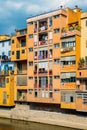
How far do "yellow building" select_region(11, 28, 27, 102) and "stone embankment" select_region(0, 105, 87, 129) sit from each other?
1.99 meters

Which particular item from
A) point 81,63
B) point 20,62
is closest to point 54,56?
point 81,63

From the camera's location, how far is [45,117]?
41.0m

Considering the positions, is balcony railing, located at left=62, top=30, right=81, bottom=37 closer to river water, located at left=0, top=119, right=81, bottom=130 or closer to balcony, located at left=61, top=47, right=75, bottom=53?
balcony, located at left=61, top=47, right=75, bottom=53

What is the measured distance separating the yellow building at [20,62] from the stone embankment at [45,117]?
199cm

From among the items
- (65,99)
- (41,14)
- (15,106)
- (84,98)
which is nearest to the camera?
(84,98)

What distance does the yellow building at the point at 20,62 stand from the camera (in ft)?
151

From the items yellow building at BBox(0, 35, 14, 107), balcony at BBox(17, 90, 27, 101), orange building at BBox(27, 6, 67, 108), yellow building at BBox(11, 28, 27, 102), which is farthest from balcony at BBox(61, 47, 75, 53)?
yellow building at BBox(0, 35, 14, 107)

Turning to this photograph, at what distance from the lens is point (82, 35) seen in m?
39.3

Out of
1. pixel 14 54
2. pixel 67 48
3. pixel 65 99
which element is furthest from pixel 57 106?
pixel 14 54

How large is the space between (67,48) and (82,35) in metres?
2.83

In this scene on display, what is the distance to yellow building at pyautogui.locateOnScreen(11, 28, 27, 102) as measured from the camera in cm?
4606

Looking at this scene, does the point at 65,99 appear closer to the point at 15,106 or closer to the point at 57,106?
the point at 57,106

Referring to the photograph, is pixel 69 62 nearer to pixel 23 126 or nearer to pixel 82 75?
pixel 82 75

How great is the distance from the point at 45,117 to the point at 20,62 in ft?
38.4
